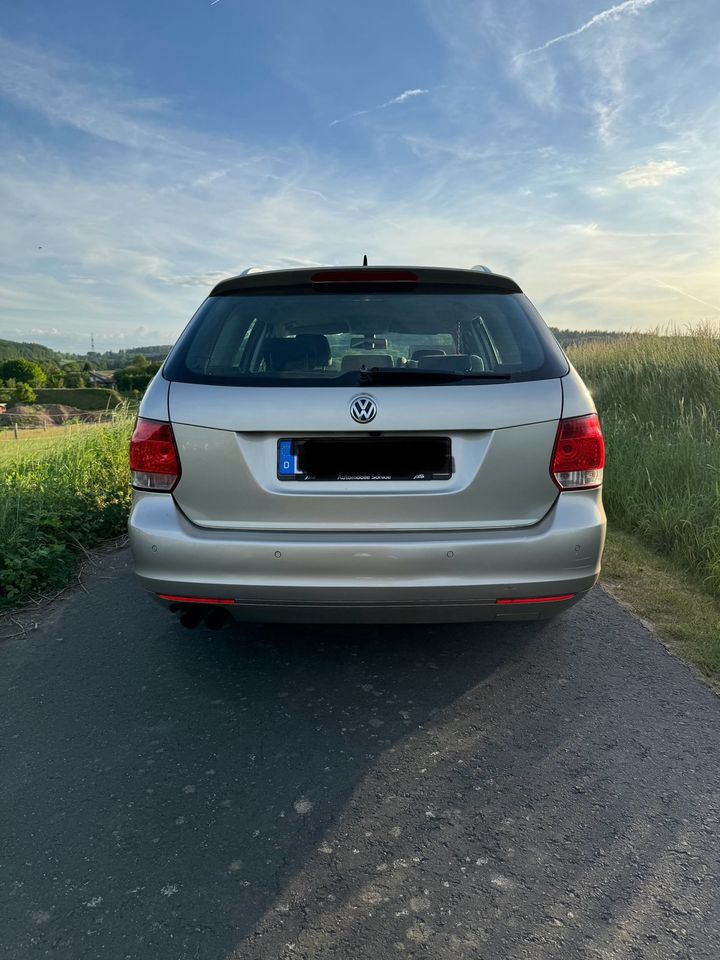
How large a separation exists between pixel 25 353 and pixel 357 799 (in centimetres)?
20782

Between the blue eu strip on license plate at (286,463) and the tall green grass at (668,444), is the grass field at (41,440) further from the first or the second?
the tall green grass at (668,444)

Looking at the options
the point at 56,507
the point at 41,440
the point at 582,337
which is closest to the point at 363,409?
the point at 56,507

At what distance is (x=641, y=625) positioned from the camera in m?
3.81

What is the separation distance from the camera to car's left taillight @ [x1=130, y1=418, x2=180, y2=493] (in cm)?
260

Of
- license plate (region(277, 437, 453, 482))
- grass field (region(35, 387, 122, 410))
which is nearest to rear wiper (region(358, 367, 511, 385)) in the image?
license plate (region(277, 437, 453, 482))

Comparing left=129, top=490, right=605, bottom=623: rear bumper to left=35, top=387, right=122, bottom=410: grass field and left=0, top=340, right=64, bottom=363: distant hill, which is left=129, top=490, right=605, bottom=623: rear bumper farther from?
left=0, top=340, right=64, bottom=363: distant hill

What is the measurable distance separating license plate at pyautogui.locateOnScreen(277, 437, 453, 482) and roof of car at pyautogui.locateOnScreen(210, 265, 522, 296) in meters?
0.80

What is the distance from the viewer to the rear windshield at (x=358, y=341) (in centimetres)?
258

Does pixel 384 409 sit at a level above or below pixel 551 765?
above

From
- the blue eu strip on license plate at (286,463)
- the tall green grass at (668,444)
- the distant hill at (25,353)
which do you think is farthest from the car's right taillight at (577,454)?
the distant hill at (25,353)

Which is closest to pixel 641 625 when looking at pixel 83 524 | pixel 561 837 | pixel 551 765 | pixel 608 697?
pixel 608 697

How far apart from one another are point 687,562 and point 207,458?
370cm

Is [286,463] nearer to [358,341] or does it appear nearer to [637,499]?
[358,341]

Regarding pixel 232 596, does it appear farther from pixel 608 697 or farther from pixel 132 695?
pixel 608 697
